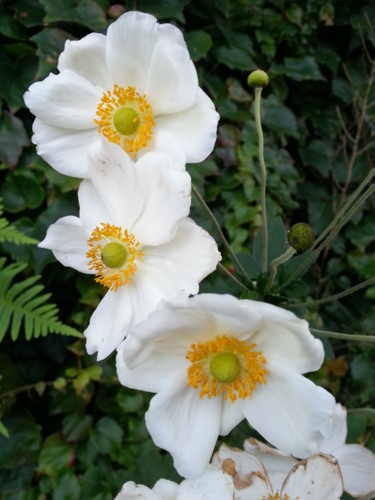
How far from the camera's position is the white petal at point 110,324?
82 centimetres

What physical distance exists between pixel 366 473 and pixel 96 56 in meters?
0.89

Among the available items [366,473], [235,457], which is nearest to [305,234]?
[235,457]

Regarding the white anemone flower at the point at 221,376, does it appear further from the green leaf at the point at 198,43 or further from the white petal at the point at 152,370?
the green leaf at the point at 198,43

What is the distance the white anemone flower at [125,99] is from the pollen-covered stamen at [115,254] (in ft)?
0.38

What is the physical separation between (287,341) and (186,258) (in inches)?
8.1

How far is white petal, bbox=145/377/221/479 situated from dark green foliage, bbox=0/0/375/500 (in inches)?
19.6

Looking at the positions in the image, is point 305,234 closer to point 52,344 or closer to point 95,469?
point 95,469

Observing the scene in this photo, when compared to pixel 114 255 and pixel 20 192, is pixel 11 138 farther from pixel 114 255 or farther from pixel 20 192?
pixel 114 255

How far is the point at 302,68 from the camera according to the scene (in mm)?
2002

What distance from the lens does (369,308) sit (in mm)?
2180

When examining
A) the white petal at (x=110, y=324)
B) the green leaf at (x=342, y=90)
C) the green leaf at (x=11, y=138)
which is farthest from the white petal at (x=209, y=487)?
the green leaf at (x=342, y=90)

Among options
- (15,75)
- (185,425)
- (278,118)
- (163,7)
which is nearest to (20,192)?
(15,75)

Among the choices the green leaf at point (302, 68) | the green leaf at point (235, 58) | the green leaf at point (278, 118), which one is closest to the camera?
the green leaf at point (235, 58)

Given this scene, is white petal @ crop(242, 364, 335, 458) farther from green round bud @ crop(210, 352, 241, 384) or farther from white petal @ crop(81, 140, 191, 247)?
white petal @ crop(81, 140, 191, 247)
